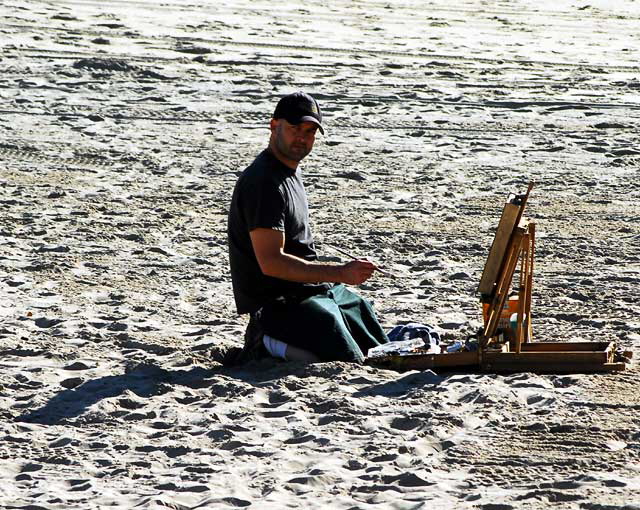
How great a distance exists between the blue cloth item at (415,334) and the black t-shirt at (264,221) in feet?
1.70

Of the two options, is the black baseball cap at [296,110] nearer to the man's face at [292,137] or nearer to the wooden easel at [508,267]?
the man's face at [292,137]

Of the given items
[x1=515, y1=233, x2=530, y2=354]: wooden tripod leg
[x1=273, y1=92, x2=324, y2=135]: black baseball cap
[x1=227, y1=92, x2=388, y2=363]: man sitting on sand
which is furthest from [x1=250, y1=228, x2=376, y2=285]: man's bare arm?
[x1=515, y1=233, x2=530, y2=354]: wooden tripod leg

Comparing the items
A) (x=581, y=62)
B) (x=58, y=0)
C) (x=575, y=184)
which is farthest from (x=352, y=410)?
(x=58, y=0)

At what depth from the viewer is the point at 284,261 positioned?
601cm

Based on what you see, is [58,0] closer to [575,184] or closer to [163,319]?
[575,184]

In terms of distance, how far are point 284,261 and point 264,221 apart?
203 mm

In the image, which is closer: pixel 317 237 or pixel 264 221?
pixel 264 221

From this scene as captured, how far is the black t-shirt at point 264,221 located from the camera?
238 inches

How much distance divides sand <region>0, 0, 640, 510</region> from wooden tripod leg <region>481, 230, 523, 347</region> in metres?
0.21

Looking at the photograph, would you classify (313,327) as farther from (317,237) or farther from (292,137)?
(317,237)

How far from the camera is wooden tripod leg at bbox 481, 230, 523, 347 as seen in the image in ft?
19.6

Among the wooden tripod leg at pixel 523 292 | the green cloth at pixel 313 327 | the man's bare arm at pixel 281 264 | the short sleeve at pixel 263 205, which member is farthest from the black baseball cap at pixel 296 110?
the wooden tripod leg at pixel 523 292

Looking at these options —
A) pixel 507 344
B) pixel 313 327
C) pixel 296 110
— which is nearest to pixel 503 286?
pixel 507 344

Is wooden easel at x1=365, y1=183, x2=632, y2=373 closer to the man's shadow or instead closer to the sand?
the sand
